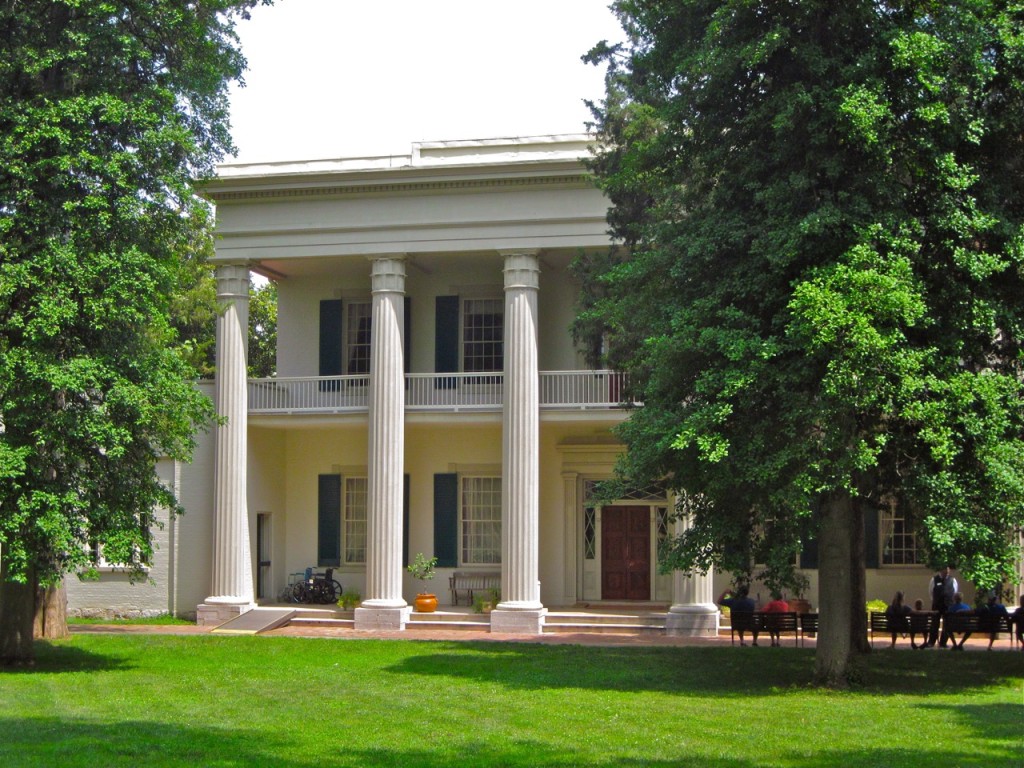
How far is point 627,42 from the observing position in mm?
21734

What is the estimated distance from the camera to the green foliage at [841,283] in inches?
560

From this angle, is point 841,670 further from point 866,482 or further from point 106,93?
point 106,93

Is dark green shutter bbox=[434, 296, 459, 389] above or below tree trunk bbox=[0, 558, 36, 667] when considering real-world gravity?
above

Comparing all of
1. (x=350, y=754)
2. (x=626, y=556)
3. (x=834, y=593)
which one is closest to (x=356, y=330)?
(x=626, y=556)

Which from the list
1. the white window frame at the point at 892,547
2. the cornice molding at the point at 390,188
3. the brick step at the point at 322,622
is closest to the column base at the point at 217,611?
the brick step at the point at 322,622

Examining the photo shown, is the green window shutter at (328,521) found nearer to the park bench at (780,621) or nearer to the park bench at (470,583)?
the park bench at (470,583)

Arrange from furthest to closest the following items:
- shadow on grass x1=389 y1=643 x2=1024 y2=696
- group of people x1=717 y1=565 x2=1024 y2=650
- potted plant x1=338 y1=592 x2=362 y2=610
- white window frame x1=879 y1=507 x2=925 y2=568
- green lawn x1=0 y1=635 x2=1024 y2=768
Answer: potted plant x1=338 y1=592 x2=362 y2=610 < white window frame x1=879 y1=507 x2=925 y2=568 < group of people x1=717 y1=565 x2=1024 y2=650 < shadow on grass x1=389 y1=643 x2=1024 y2=696 < green lawn x1=0 y1=635 x2=1024 y2=768

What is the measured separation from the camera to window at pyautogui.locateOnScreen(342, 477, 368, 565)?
93.4 ft

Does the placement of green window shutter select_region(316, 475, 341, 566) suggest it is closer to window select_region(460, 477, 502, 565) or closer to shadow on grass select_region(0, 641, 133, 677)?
window select_region(460, 477, 502, 565)

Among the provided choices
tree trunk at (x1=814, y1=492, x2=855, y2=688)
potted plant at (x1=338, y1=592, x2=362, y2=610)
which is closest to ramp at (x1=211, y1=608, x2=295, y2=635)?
potted plant at (x1=338, y1=592, x2=362, y2=610)

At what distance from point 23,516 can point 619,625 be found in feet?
39.1

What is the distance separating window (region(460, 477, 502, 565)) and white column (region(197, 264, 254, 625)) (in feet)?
16.0

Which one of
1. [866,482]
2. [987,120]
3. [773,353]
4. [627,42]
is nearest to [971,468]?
[866,482]

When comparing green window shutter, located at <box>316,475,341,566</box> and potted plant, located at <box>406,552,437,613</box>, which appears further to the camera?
green window shutter, located at <box>316,475,341,566</box>
